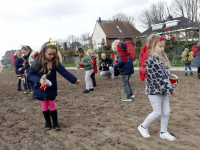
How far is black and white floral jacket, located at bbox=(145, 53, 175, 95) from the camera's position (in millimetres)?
2951

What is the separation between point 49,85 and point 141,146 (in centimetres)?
188

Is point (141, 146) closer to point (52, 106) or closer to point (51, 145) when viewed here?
point (51, 145)

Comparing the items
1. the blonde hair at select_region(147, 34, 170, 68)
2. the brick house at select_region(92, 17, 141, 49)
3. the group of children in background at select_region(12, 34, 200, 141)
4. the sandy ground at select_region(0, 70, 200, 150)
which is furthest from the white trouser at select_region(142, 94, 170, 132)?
the brick house at select_region(92, 17, 141, 49)

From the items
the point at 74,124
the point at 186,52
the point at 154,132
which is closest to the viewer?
the point at 154,132

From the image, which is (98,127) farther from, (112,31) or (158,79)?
(112,31)

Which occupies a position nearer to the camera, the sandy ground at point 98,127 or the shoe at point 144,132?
the sandy ground at point 98,127

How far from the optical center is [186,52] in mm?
10641

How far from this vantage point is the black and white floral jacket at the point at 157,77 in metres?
2.95

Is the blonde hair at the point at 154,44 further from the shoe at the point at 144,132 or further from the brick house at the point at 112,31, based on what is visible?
the brick house at the point at 112,31

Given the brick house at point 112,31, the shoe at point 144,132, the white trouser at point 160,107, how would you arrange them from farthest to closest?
the brick house at point 112,31 < the shoe at point 144,132 < the white trouser at point 160,107

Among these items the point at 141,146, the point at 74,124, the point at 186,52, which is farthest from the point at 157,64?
the point at 186,52

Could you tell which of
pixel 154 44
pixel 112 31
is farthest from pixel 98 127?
pixel 112 31

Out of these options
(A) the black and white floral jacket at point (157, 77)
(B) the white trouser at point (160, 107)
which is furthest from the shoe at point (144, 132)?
(A) the black and white floral jacket at point (157, 77)

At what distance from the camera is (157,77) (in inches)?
117
